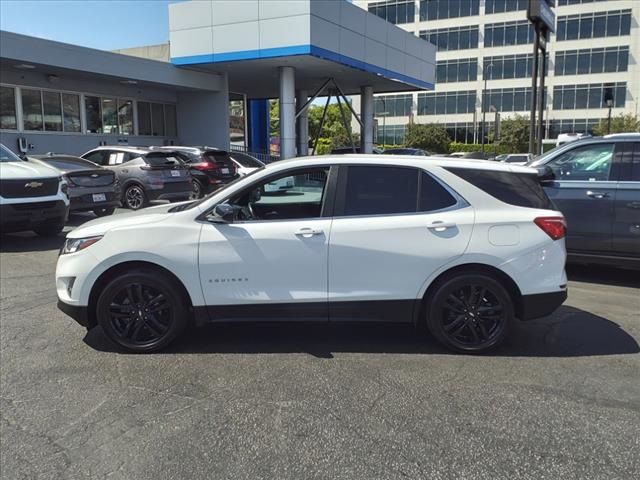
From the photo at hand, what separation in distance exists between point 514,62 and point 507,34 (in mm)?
3279

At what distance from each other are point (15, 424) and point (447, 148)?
63.5m

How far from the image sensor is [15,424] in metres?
3.52

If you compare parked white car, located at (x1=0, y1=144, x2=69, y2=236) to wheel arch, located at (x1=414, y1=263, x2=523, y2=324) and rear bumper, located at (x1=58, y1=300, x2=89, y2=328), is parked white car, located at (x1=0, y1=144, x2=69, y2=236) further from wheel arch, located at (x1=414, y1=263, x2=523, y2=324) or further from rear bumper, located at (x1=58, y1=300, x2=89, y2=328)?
wheel arch, located at (x1=414, y1=263, x2=523, y2=324)

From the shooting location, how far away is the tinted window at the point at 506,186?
15.1 ft

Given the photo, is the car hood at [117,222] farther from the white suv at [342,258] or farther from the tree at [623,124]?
the tree at [623,124]

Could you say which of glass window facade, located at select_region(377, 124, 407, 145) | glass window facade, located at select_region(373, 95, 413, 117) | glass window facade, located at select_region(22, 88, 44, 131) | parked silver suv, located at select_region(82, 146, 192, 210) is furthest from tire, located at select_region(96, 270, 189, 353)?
glass window facade, located at select_region(377, 124, 407, 145)

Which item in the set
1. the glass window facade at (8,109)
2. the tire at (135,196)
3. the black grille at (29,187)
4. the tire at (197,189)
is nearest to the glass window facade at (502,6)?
the glass window facade at (8,109)

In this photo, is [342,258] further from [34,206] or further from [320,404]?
[34,206]

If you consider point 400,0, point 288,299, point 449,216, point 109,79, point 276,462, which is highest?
point 400,0

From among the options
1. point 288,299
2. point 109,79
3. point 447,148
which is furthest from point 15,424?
point 447,148

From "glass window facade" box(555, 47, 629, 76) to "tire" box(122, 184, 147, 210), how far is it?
2375 inches

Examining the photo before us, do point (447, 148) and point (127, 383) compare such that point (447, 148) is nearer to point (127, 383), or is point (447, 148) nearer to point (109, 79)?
point (109, 79)

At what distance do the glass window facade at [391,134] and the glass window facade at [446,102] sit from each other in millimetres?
3292

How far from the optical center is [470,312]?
4.53 metres
